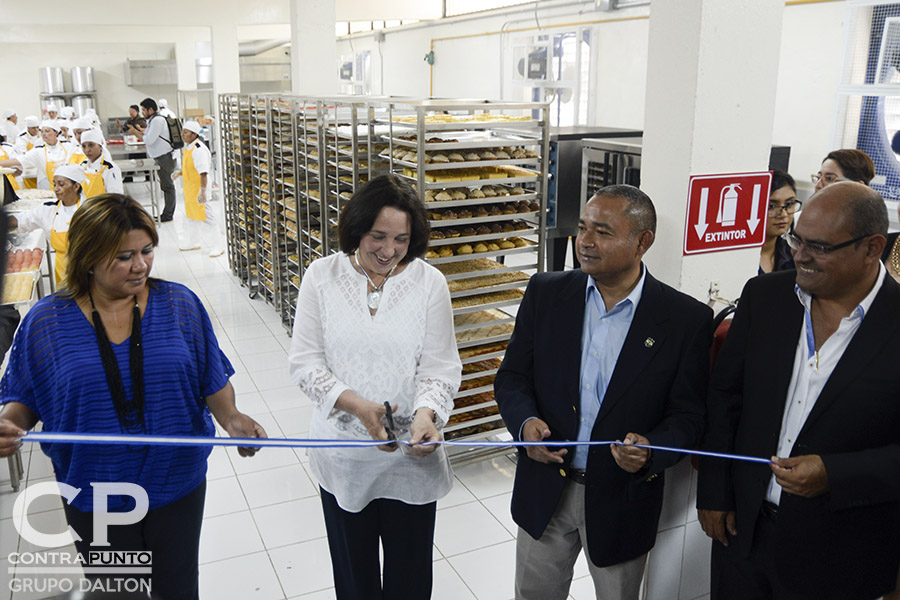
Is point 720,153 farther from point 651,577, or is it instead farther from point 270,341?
point 270,341

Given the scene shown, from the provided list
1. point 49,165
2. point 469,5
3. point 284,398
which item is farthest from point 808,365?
point 469,5

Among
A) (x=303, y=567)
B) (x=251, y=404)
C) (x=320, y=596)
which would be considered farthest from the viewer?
(x=251, y=404)

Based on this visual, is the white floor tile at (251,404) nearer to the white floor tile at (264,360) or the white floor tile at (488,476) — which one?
the white floor tile at (264,360)

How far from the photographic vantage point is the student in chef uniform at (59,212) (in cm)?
548

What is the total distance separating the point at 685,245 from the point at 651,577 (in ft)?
4.22

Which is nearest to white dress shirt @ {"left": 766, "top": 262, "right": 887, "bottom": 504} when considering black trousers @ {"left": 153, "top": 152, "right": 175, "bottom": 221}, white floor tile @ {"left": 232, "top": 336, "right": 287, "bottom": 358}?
white floor tile @ {"left": 232, "top": 336, "right": 287, "bottom": 358}

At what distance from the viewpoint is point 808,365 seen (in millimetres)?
→ 1855

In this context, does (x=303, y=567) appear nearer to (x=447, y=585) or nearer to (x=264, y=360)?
(x=447, y=585)

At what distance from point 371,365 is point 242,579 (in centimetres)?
Result: 169

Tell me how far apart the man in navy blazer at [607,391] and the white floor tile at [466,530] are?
1.39 m

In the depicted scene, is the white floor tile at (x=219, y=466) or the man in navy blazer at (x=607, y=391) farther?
the white floor tile at (x=219, y=466)

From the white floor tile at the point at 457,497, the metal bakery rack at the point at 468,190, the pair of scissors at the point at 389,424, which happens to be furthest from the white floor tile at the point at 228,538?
the pair of scissors at the point at 389,424

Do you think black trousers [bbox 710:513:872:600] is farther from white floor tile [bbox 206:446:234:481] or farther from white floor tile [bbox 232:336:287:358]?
white floor tile [bbox 232:336:287:358]

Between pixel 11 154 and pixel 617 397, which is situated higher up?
pixel 11 154
